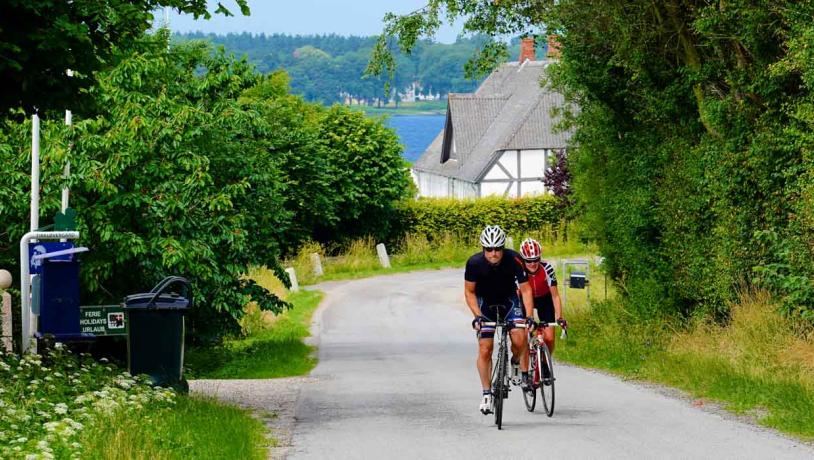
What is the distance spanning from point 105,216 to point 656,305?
8768mm

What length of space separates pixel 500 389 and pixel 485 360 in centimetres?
56

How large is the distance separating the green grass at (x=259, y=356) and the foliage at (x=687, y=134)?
5.93m

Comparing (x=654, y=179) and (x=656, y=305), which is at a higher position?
(x=654, y=179)

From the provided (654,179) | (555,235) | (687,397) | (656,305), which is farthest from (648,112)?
(555,235)

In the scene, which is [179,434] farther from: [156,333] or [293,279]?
[293,279]

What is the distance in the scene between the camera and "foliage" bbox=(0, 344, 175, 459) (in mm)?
9469

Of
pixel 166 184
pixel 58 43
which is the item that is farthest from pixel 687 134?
pixel 58 43

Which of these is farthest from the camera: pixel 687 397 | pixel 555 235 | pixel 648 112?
pixel 555 235

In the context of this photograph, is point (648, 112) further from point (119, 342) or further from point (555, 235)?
point (555, 235)

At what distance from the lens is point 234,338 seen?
2708 centimetres

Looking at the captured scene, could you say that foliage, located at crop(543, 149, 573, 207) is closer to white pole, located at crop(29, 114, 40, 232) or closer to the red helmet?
white pole, located at crop(29, 114, 40, 232)

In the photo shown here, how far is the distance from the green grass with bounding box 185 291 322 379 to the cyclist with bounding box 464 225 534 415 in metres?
8.35

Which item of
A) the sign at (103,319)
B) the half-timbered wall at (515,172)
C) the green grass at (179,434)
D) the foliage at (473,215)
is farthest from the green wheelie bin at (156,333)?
the half-timbered wall at (515,172)

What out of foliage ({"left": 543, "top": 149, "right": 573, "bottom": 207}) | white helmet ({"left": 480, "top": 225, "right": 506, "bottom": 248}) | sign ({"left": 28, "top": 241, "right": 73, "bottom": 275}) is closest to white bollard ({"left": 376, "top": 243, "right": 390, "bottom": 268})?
foliage ({"left": 543, "top": 149, "right": 573, "bottom": 207})
